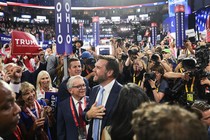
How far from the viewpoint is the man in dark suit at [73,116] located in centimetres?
328

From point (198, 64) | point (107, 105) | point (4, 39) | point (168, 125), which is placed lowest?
point (107, 105)

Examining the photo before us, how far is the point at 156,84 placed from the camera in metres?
4.46

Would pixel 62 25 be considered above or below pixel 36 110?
above

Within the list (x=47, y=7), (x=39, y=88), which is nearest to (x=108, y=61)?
(x=39, y=88)

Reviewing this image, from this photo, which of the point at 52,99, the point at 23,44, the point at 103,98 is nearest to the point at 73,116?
the point at 103,98

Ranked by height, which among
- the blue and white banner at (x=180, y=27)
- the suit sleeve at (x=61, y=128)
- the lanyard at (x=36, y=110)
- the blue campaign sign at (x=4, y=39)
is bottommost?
the suit sleeve at (x=61, y=128)

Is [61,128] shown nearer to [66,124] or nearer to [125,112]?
[66,124]

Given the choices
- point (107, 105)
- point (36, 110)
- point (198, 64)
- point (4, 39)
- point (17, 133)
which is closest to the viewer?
point (107, 105)

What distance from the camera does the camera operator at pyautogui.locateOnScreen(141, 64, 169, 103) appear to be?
4157mm

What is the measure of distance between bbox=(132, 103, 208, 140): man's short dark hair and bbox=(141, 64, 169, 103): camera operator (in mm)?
2949

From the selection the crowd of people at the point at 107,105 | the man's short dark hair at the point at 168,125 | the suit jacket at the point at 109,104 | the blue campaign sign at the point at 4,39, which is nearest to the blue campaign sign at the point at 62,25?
the crowd of people at the point at 107,105

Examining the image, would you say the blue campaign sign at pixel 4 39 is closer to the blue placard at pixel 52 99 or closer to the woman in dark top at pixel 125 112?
the blue placard at pixel 52 99

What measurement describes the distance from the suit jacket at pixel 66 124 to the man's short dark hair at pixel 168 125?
2201 mm

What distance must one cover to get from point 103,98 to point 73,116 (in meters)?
0.45
